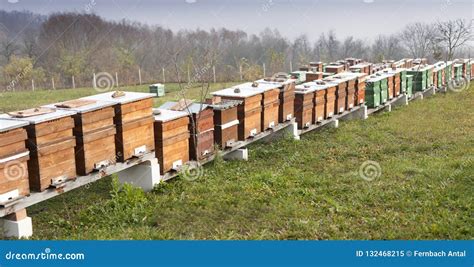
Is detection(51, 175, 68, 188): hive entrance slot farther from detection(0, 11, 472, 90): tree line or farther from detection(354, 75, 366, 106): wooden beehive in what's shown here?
detection(0, 11, 472, 90): tree line

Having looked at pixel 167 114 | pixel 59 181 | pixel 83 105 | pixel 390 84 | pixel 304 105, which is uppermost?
pixel 83 105

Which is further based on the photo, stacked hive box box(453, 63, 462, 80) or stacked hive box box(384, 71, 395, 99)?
stacked hive box box(453, 63, 462, 80)

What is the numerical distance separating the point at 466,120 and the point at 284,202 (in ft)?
26.4

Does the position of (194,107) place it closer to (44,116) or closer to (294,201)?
(294,201)

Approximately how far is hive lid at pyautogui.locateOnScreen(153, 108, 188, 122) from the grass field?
950 mm

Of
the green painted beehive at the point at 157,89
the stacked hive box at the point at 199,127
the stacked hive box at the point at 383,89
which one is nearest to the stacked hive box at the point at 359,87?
the stacked hive box at the point at 383,89

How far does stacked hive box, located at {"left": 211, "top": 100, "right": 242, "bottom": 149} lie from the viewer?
8367mm

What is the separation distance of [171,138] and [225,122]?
1256 millimetres

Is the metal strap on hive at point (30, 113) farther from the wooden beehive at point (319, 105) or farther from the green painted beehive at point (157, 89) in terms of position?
the green painted beehive at point (157, 89)

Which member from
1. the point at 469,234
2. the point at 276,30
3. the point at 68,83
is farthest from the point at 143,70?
the point at 469,234

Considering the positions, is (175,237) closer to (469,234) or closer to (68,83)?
(469,234)

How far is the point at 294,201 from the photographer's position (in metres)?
6.95

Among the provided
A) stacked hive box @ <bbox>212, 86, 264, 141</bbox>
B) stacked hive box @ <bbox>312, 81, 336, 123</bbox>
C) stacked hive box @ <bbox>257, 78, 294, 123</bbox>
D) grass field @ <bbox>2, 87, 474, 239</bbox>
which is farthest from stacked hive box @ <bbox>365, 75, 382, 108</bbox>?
stacked hive box @ <bbox>212, 86, 264, 141</bbox>

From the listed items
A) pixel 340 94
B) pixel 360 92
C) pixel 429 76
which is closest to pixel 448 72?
pixel 429 76
